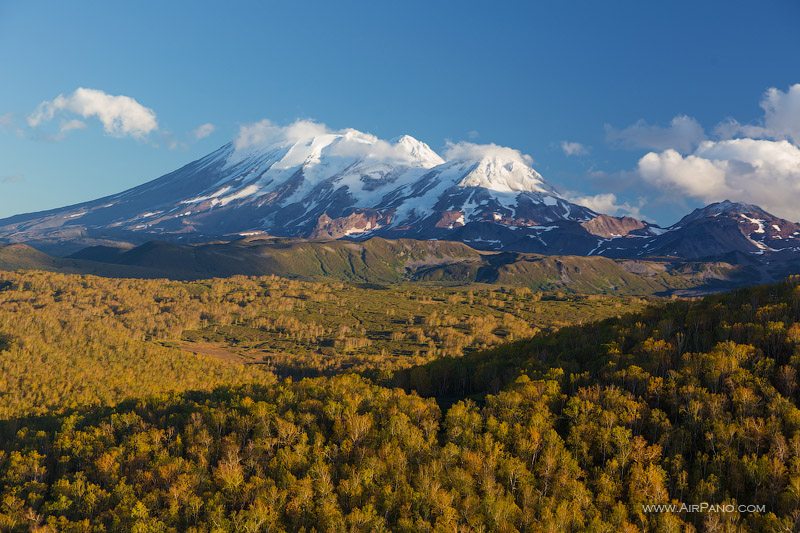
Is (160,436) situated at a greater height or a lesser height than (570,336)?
lesser

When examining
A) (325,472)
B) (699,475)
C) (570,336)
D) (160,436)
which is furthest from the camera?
(570,336)

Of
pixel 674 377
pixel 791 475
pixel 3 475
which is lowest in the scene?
pixel 3 475

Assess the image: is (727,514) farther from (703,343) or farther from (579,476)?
(703,343)

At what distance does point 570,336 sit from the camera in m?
196

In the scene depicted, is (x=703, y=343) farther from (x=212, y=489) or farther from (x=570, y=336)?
(x=212, y=489)

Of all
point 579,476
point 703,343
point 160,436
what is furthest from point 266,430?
point 703,343

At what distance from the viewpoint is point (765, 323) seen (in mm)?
140750

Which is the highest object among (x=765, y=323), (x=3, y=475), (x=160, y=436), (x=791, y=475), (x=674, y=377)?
(x=765, y=323)

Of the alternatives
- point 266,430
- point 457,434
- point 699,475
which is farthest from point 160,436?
point 699,475

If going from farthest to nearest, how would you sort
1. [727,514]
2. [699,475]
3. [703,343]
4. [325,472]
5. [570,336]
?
[570,336] → [703,343] → [325,472] → [699,475] → [727,514]

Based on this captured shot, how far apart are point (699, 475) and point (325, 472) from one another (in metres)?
68.1

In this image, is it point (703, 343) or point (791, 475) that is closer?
point (791, 475)

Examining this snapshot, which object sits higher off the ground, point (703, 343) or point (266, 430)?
point (703, 343)

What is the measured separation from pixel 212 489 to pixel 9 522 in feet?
131
